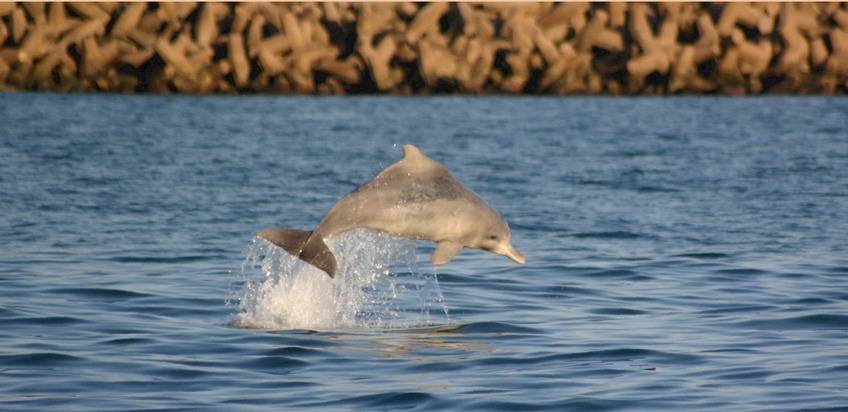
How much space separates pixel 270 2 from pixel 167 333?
1256 inches

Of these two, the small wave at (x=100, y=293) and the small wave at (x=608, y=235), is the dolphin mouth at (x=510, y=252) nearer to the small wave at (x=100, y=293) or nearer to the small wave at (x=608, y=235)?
the small wave at (x=100, y=293)

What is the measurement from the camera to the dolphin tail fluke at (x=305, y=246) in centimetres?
922

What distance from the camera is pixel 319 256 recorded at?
9.23 m

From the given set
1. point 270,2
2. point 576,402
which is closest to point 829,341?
point 576,402

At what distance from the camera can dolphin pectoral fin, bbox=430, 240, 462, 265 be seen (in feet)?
31.0

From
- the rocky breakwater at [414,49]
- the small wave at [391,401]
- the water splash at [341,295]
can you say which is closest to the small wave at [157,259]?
the water splash at [341,295]

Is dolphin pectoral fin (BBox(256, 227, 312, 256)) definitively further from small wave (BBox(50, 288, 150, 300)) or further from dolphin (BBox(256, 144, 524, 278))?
small wave (BBox(50, 288, 150, 300))

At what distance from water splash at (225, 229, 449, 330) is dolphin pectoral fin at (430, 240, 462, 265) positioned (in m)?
0.81

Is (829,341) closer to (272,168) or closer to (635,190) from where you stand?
(635,190)

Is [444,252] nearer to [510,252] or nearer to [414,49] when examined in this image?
[510,252]

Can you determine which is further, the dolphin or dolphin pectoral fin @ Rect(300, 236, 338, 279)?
the dolphin

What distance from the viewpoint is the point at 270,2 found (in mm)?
40781

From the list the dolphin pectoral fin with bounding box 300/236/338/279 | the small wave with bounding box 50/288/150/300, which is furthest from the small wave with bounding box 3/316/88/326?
the dolphin pectoral fin with bounding box 300/236/338/279

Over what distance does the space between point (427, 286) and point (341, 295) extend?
1.43 metres
